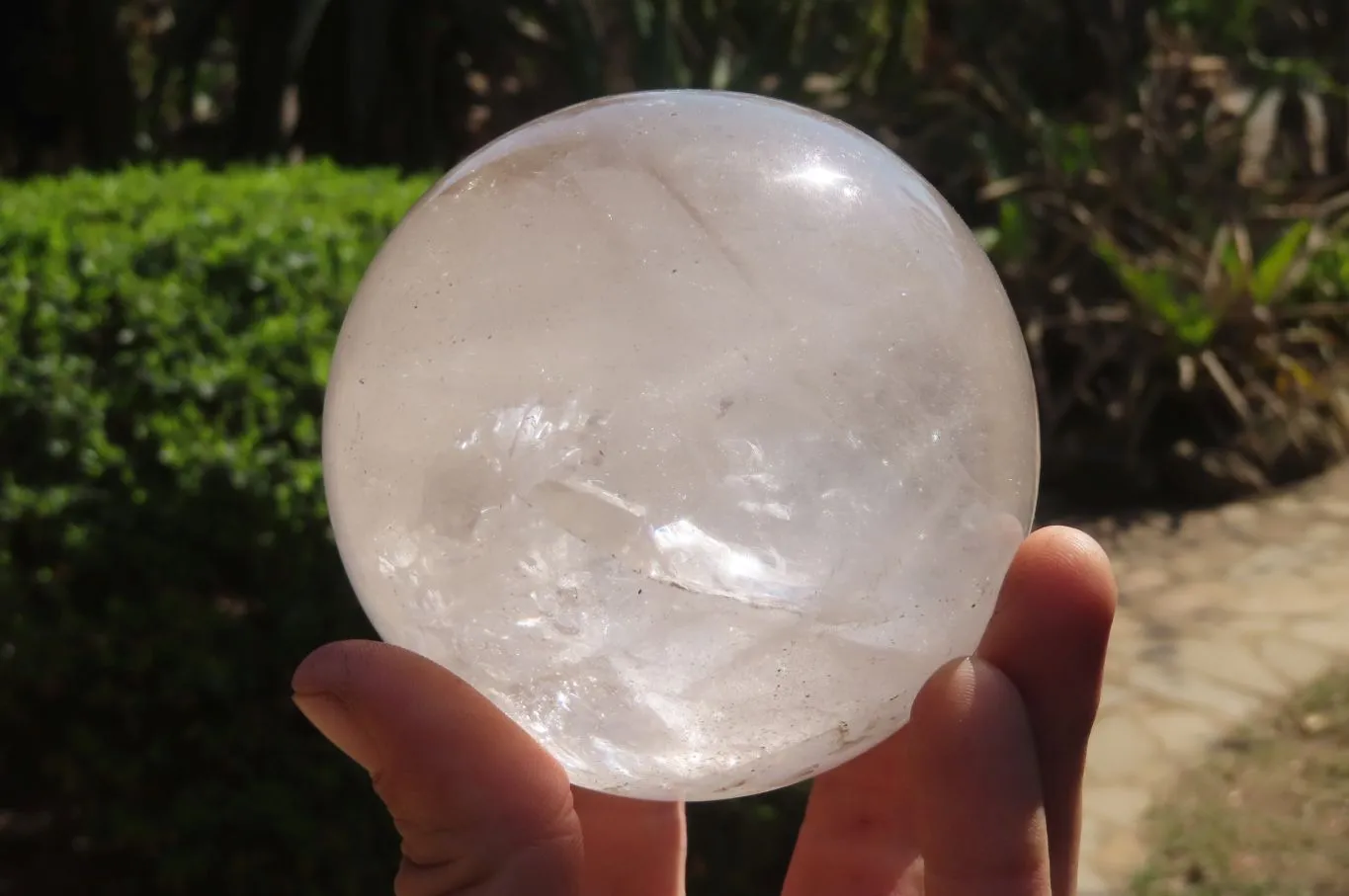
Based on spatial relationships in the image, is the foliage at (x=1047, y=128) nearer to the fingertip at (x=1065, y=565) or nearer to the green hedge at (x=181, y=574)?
the green hedge at (x=181, y=574)

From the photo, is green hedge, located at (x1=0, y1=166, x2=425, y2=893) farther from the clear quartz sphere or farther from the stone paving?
the stone paving

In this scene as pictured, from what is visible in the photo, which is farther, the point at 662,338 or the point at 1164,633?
the point at 1164,633

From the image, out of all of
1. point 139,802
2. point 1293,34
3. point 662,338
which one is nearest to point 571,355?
point 662,338

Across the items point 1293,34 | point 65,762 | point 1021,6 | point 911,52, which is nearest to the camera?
point 65,762

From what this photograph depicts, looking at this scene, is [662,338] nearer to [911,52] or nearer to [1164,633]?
[1164,633]

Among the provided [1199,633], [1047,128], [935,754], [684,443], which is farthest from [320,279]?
[1047,128]

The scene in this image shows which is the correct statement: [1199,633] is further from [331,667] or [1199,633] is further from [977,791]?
[331,667]

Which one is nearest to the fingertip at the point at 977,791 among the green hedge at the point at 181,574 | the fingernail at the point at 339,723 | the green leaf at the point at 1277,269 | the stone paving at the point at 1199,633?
the fingernail at the point at 339,723
